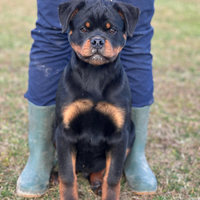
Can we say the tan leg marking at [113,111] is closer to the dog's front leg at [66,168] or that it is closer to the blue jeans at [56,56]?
the dog's front leg at [66,168]

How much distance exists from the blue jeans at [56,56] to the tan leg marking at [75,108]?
1.74 feet

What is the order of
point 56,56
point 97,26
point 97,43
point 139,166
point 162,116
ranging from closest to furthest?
point 97,43
point 97,26
point 56,56
point 139,166
point 162,116

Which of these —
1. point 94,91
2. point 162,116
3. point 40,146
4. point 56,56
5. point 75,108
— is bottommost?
point 162,116

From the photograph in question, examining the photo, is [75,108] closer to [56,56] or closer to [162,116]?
[56,56]

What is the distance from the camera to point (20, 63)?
5.57m

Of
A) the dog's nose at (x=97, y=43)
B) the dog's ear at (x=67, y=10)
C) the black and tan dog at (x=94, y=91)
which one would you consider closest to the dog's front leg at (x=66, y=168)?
the black and tan dog at (x=94, y=91)

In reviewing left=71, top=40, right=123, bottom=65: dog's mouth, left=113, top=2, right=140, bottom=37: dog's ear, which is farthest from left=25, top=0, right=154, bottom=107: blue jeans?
left=71, top=40, right=123, bottom=65: dog's mouth

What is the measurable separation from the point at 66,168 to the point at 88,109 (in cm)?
47

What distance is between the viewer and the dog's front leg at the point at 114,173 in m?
2.23

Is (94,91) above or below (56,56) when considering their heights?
below

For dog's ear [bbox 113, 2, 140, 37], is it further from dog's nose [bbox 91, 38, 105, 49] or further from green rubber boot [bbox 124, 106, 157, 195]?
green rubber boot [bbox 124, 106, 157, 195]

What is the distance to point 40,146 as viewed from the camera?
2658 mm

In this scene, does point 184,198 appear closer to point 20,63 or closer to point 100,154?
point 100,154

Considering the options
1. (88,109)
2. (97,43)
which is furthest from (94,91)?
(97,43)
